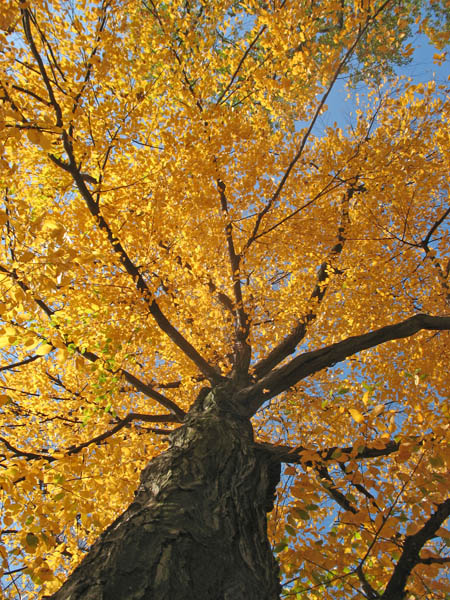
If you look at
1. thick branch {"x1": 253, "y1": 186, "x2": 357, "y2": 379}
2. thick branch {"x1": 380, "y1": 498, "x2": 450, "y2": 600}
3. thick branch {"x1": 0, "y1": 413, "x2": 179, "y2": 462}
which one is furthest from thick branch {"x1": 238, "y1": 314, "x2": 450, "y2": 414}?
thick branch {"x1": 380, "y1": 498, "x2": 450, "y2": 600}

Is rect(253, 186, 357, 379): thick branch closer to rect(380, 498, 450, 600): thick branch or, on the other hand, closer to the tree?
the tree

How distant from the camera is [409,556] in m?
2.55

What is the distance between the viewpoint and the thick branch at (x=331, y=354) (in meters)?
4.17

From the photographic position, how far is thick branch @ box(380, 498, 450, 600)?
8.04 feet

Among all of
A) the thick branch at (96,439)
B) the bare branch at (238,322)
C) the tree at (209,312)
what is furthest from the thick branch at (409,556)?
the thick branch at (96,439)

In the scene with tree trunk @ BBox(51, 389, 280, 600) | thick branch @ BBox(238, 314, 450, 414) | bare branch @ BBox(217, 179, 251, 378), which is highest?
bare branch @ BBox(217, 179, 251, 378)

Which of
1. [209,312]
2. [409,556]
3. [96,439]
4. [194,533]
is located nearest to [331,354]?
[409,556]

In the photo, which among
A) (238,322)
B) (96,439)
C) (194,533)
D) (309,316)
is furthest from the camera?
(238,322)

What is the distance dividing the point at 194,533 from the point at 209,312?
584 cm

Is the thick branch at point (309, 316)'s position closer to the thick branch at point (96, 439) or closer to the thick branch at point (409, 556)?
the thick branch at point (96, 439)

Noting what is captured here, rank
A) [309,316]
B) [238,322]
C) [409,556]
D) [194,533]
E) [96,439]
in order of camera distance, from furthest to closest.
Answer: [238,322]
[309,316]
[96,439]
[409,556]
[194,533]

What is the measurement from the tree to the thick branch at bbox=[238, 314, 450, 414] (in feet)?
0.09

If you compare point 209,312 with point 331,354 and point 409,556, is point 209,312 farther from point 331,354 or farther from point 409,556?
point 409,556

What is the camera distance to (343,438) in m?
Result: 6.82
